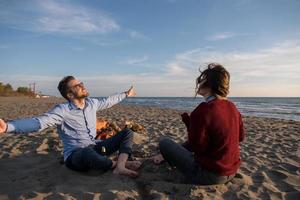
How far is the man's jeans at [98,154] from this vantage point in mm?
4398

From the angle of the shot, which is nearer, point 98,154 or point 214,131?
point 214,131

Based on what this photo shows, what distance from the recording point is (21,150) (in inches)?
241

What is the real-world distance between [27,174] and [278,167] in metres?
3.71

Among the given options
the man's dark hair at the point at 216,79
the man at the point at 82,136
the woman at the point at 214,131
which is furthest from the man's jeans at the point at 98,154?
the man's dark hair at the point at 216,79

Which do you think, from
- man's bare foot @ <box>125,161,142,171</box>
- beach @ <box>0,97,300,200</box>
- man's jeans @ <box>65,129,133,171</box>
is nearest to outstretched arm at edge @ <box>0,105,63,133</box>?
man's jeans @ <box>65,129,133,171</box>

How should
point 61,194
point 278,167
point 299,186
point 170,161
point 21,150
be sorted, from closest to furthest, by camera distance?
point 61,194 < point 299,186 < point 170,161 < point 278,167 < point 21,150

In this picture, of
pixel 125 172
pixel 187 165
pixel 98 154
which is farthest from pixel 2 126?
pixel 187 165

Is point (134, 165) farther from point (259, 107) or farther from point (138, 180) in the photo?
point (259, 107)

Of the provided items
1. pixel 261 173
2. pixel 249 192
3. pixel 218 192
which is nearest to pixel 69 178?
pixel 218 192

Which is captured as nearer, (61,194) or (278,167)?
(61,194)

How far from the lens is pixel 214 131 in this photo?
3.68 m

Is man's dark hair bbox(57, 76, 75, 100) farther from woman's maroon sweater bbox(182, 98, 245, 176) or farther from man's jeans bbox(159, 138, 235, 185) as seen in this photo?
woman's maroon sweater bbox(182, 98, 245, 176)

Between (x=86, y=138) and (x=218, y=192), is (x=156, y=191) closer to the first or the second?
(x=218, y=192)

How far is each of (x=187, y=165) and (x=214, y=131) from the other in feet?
2.26
